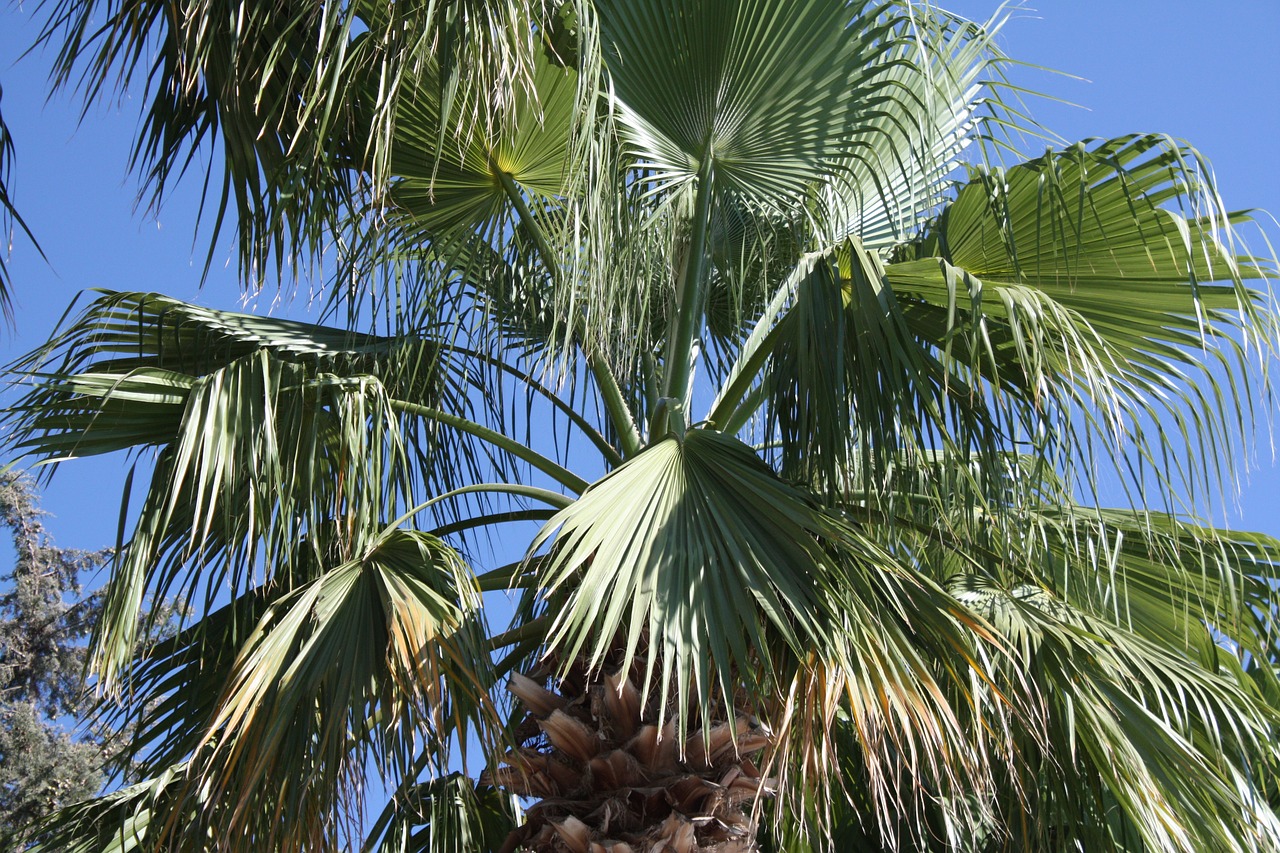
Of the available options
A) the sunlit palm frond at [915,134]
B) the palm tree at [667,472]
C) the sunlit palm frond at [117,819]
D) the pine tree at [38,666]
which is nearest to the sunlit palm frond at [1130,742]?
the palm tree at [667,472]

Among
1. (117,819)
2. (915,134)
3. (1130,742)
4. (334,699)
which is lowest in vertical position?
(117,819)

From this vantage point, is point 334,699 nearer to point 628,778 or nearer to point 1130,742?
point 628,778

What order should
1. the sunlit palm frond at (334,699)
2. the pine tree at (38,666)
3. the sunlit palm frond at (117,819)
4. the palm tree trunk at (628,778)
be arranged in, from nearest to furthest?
the sunlit palm frond at (334,699) → the palm tree trunk at (628,778) → the sunlit palm frond at (117,819) → the pine tree at (38,666)

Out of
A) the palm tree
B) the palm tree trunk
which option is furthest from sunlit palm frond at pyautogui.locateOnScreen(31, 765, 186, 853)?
the palm tree trunk

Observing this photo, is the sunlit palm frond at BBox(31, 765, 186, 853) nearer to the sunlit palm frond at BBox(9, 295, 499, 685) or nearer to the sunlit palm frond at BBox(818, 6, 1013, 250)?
the sunlit palm frond at BBox(9, 295, 499, 685)

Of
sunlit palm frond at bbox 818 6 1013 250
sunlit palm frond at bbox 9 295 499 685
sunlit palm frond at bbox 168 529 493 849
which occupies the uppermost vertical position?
sunlit palm frond at bbox 818 6 1013 250

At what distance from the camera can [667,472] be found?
342cm

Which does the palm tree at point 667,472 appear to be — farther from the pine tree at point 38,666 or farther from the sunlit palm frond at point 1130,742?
the pine tree at point 38,666

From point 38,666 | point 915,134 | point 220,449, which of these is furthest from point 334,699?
point 38,666

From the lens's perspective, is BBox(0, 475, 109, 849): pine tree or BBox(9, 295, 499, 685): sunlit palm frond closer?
BBox(9, 295, 499, 685): sunlit palm frond

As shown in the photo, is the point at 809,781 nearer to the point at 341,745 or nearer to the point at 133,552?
the point at 341,745

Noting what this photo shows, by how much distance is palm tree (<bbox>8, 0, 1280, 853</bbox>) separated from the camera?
316cm

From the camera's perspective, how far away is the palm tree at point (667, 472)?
316cm

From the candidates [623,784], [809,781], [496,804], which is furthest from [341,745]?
[496,804]
